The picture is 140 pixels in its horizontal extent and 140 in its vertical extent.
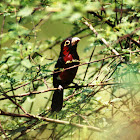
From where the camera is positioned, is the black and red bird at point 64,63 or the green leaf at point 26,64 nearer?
the green leaf at point 26,64

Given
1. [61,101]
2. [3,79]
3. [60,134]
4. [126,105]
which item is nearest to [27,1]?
[3,79]

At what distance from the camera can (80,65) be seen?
1064 mm

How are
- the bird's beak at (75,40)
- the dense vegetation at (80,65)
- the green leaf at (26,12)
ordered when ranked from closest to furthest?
1. the green leaf at (26,12)
2. the dense vegetation at (80,65)
3. the bird's beak at (75,40)

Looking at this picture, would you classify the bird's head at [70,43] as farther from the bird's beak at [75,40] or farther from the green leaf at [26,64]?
the green leaf at [26,64]

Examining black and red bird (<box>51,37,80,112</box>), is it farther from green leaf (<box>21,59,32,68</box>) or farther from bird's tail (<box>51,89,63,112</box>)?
green leaf (<box>21,59,32,68</box>)

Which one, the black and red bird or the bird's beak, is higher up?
Answer: the bird's beak

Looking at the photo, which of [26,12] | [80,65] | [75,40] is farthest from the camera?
[75,40]

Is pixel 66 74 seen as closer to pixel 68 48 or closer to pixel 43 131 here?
pixel 68 48

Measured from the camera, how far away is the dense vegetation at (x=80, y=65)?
2.71 ft

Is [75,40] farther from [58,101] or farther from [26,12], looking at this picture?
[26,12]

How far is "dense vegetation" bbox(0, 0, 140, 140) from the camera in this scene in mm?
827

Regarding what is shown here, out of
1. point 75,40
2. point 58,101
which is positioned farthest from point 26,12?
point 58,101

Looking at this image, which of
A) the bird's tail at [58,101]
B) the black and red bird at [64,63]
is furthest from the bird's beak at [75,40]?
the bird's tail at [58,101]

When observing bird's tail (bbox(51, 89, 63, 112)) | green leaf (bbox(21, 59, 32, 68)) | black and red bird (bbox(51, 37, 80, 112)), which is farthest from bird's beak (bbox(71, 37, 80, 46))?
green leaf (bbox(21, 59, 32, 68))
